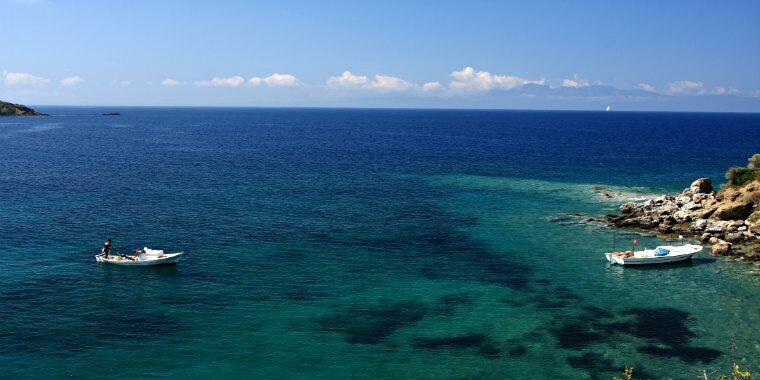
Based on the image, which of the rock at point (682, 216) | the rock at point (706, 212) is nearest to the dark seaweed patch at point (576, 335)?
the rock at point (682, 216)

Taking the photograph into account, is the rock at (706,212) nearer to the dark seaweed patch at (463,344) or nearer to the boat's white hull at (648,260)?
the boat's white hull at (648,260)

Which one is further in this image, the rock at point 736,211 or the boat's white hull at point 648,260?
the rock at point 736,211

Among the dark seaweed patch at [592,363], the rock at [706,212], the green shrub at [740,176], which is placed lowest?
the dark seaweed patch at [592,363]

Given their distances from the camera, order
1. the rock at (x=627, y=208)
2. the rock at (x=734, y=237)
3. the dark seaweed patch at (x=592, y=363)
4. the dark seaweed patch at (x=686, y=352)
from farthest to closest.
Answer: the rock at (x=627, y=208), the rock at (x=734, y=237), the dark seaweed patch at (x=686, y=352), the dark seaweed patch at (x=592, y=363)

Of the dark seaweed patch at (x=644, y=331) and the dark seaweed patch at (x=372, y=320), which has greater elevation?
the dark seaweed patch at (x=372, y=320)

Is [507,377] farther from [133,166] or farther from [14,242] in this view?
[133,166]

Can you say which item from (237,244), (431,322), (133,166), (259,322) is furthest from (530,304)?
(133,166)
